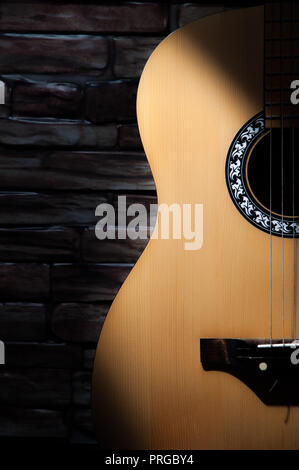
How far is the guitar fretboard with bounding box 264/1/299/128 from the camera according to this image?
657mm

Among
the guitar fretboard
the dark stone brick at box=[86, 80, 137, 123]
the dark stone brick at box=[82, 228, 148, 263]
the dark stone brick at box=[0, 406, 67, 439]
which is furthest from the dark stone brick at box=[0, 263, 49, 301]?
the guitar fretboard

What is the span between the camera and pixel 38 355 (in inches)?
35.5

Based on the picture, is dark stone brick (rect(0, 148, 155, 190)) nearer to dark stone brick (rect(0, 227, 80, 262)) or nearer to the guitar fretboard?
dark stone brick (rect(0, 227, 80, 262))

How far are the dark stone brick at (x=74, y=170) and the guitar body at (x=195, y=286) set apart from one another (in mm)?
206

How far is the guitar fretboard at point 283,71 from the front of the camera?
66 cm

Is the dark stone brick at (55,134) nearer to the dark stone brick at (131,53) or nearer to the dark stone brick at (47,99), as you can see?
the dark stone brick at (47,99)

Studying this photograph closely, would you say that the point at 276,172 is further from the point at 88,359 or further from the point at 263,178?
the point at 88,359

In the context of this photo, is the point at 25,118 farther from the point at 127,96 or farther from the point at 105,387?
the point at 105,387

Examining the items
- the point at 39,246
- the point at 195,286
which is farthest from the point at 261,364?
the point at 39,246

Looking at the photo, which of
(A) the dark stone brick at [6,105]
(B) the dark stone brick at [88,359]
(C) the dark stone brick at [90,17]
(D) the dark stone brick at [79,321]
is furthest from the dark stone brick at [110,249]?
(C) the dark stone brick at [90,17]

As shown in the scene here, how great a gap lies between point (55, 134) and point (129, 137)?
0.16 metres
